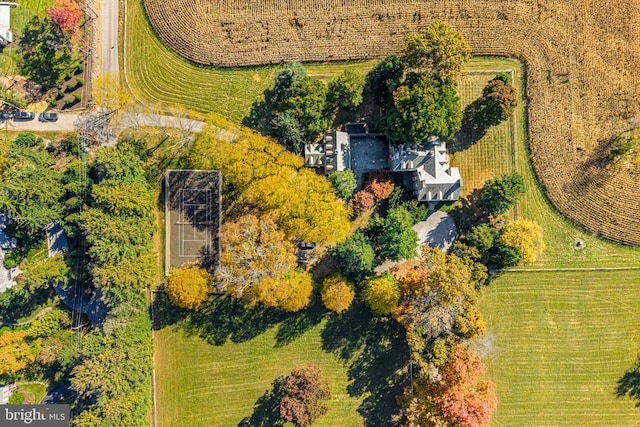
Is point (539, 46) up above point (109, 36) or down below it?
below

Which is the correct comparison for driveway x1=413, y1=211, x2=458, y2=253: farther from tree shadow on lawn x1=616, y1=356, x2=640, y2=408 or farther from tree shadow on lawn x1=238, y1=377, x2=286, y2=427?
tree shadow on lawn x1=616, y1=356, x2=640, y2=408

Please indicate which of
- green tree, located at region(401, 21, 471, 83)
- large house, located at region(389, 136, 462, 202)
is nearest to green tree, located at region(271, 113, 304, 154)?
large house, located at region(389, 136, 462, 202)

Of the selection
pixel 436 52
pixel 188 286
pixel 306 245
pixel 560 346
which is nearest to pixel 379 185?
pixel 306 245

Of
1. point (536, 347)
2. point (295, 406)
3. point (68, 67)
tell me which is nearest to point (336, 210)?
point (295, 406)

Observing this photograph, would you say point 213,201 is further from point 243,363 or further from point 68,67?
point 68,67

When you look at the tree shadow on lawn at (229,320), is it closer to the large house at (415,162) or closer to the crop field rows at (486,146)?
the large house at (415,162)

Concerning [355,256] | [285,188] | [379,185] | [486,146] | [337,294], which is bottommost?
[337,294]

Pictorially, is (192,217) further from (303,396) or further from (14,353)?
(303,396)
